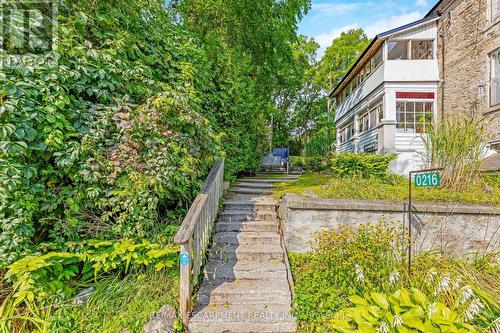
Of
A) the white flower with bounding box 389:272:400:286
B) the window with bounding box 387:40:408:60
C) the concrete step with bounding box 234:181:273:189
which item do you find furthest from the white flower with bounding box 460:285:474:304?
the window with bounding box 387:40:408:60

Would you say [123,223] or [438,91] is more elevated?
[438,91]

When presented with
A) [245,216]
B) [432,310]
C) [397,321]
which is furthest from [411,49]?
[397,321]

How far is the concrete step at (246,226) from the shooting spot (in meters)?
4.46

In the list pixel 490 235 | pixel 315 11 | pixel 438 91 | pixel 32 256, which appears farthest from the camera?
pixel 438 91

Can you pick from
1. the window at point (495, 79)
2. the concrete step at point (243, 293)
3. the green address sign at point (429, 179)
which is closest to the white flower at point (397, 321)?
the concrete step at point (243, 293)

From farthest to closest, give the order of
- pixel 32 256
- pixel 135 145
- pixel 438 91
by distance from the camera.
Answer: pixel 438 91 → pixel 135 145 → pixel 32 256

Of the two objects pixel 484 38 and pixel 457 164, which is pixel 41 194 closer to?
pixel 457 164

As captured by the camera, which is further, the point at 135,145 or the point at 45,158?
A: the point at 135,145

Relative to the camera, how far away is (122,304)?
2.98 metres

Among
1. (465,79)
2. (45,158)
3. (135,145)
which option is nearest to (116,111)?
(135,145)

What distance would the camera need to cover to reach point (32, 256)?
9.05 feet

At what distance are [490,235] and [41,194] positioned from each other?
6.62 m

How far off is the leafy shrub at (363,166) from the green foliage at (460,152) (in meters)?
1.47

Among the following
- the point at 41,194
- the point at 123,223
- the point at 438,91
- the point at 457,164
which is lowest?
the point at 123,223
